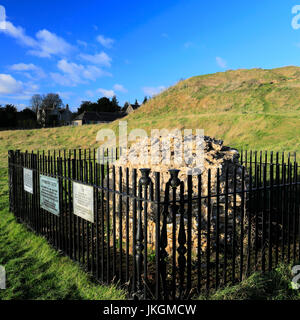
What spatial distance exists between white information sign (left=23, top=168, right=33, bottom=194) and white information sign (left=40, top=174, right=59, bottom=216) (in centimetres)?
55

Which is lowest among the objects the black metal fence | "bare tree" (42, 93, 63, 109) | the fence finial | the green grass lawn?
the green grass lawn

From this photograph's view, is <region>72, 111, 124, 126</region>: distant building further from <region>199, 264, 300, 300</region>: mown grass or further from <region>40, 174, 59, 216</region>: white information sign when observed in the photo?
<region>199, 264, 300, 300</region>: mown grass

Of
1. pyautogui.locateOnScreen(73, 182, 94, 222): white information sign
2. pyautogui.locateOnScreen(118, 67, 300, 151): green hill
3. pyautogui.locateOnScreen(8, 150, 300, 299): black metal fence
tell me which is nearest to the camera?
pyautogui.locateOnScreen(8, 150, 300, 299): black metal fence

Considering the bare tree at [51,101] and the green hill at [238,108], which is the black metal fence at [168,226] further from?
the bare tree at [51,101]

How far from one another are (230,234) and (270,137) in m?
16.3

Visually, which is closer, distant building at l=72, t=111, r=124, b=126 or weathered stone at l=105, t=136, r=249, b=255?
weathered stone at l=105, t=136, r=249, b=255

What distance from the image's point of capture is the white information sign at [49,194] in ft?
16.2

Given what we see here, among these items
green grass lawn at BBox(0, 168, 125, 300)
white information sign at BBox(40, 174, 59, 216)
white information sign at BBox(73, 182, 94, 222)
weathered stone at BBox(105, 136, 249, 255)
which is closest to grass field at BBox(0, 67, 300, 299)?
green grass lawn at BBox(0, 168, 125, 300)

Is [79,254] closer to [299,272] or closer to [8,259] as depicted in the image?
[8,259]

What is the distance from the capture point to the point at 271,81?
125 ft

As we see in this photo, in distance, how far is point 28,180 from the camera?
604cm

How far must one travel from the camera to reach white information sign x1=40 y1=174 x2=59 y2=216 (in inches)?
194

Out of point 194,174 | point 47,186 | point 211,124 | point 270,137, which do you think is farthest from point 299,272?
point 211,124

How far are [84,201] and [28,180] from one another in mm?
2528
